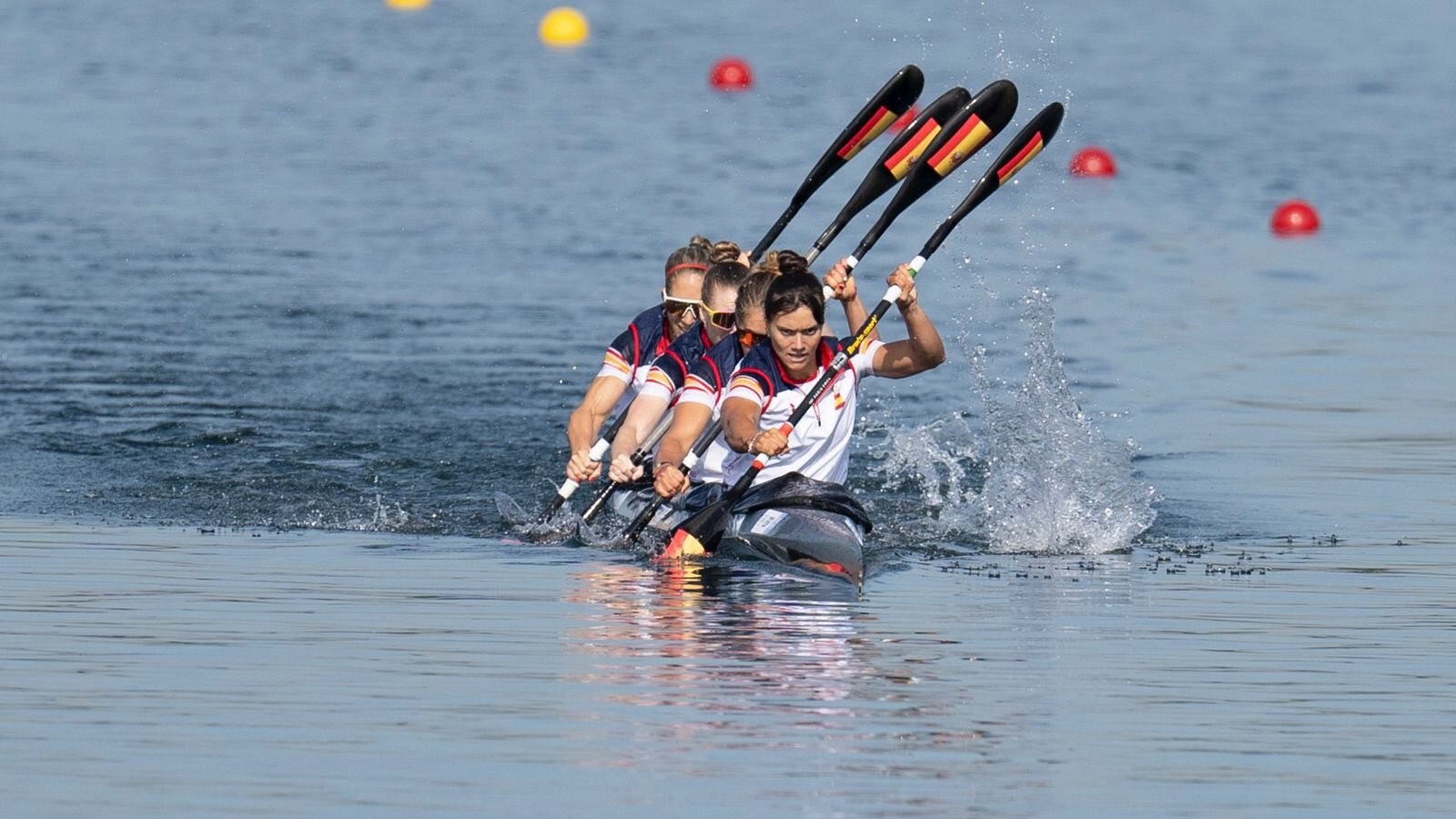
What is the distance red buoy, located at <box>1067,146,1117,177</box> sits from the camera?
27.5 metres

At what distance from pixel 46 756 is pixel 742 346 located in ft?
14.2

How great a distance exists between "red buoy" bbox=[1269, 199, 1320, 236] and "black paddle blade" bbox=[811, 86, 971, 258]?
12237 mm

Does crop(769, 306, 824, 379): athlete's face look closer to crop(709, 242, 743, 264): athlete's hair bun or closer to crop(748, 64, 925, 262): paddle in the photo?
crop(709, 242, 743, 264): athlete's hair bun

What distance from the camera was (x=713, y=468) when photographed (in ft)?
37.1

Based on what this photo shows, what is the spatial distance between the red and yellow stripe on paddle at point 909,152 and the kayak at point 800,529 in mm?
2376

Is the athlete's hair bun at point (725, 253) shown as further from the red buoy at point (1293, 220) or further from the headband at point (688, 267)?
the red buoy at point (1293, 220)

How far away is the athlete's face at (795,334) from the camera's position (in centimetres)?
1009

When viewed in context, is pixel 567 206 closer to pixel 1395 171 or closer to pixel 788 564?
pixel 1395 171

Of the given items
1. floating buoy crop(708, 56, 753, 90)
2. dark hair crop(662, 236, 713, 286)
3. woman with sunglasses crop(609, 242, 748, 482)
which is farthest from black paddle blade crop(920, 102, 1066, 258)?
floating buoy crop(708, 56, 753, 90)

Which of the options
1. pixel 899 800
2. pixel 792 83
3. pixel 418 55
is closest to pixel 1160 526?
pixel 899 800

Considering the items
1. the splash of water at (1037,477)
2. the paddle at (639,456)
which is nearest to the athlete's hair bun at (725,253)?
the paddle at (639,456)

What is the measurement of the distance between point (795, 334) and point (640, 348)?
81.2 inches

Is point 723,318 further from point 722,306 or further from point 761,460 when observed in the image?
point 761,460

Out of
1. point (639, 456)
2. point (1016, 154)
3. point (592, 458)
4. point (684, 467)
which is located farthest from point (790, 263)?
point (1016, 154)
